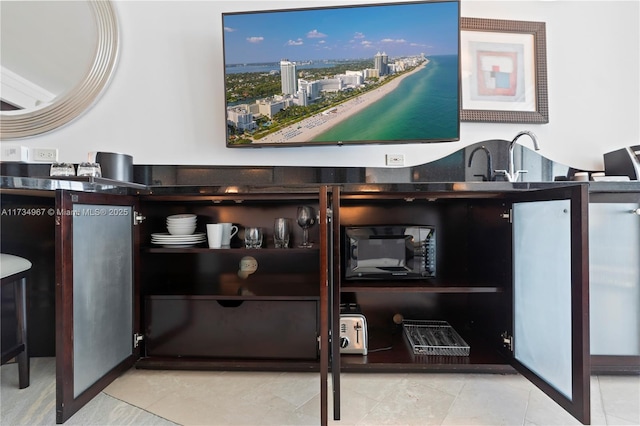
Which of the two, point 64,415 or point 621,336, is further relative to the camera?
point 621,336

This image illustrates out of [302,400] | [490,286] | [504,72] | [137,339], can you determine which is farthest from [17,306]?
[504,72]

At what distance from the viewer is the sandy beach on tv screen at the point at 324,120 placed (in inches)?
62.9

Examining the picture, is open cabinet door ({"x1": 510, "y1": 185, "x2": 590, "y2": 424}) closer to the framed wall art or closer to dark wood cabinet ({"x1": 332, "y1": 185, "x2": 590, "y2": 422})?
dark wood cabinet ({"x1": 332, "y1": 185, "x2": 590, "y2": 422})

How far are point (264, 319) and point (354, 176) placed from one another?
36.6 inches

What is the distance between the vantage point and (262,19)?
155 cm

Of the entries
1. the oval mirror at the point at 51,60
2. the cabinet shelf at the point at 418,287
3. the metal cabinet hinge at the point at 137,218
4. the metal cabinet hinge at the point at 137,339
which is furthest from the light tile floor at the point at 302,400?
the oval mirror at the point at 51,60

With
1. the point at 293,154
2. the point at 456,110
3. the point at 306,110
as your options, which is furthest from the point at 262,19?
the point at 456,110

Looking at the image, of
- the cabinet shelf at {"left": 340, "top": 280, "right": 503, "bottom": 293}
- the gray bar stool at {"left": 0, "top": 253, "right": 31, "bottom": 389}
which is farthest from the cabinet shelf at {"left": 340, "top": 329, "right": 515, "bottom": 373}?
the gray bar stool at {"left": 0, "top": 253, "right": 31, "bottom": 389}

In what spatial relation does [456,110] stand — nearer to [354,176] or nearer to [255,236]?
[354,176]

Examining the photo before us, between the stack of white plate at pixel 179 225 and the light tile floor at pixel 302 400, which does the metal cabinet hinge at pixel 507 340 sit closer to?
the light tile floor at pixel 302 400

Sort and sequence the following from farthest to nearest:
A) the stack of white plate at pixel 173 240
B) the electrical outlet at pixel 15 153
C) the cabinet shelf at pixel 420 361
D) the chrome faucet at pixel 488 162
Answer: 1. the electrical outlet at pixel 15 153
2. the chrome faucet at pixel 488 162
3. the stack of white plate at pixel 173 240
4. the cabinet shelf at pixel 420 361

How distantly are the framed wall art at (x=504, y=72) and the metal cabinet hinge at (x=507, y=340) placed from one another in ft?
3.86

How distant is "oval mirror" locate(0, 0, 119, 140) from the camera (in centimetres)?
171

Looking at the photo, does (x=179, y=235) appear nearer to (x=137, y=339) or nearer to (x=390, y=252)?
(x=137, y=339)
